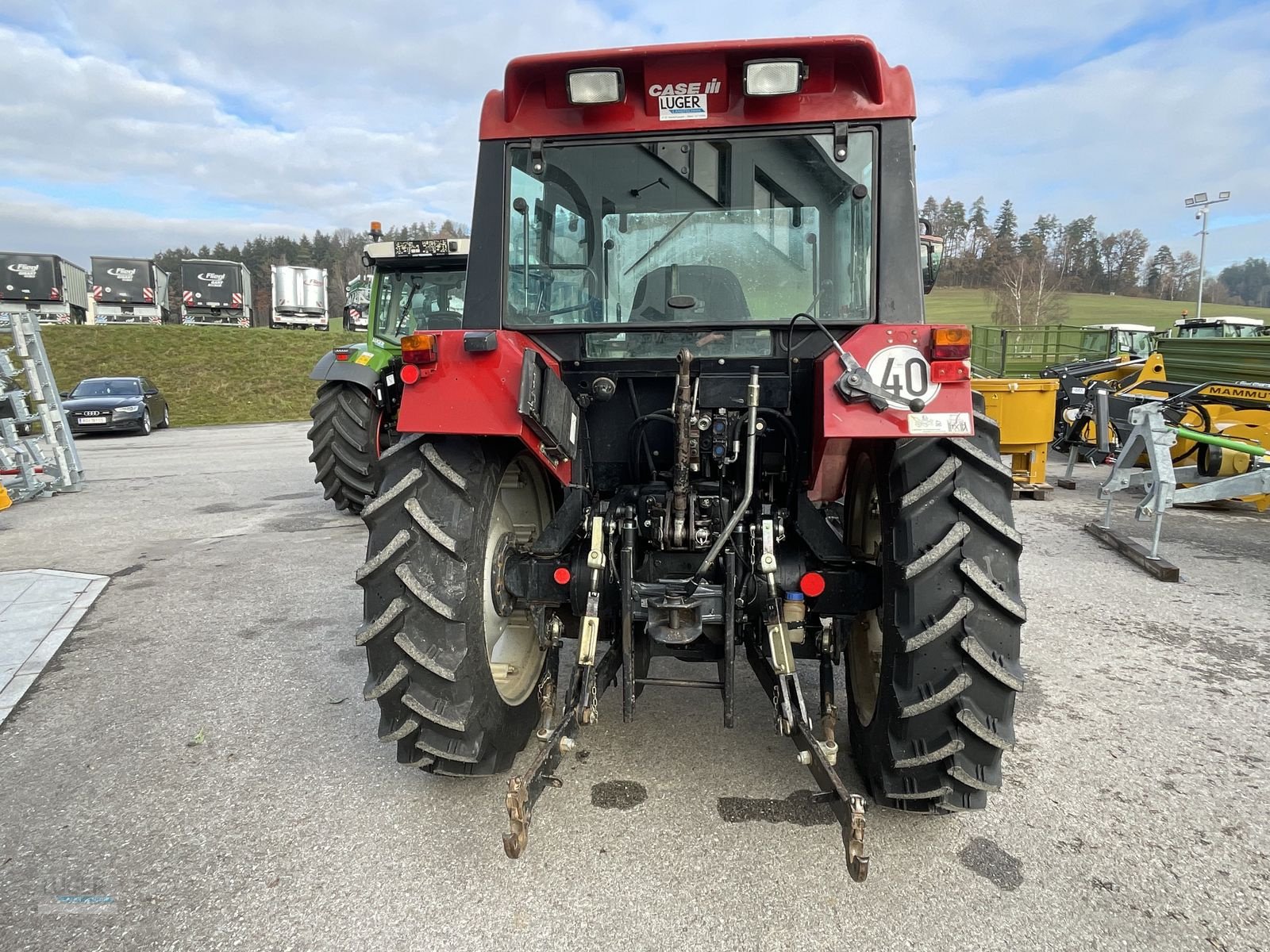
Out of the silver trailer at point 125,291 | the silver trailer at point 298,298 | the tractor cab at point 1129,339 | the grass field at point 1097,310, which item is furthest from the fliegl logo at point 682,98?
the grass field at point 1097,310

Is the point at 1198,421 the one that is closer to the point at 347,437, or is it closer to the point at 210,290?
the point at 347,437

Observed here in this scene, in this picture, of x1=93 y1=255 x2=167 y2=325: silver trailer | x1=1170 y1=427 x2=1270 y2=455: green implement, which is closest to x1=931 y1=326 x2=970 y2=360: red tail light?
x1=1170 y1=427 x2=1270 y2=455: green implement

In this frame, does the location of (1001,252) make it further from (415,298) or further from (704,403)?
(704,403)

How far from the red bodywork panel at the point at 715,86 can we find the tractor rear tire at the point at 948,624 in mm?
1197

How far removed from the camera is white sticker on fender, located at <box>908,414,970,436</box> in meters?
2.36

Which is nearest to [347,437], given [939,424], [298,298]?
[939,424]

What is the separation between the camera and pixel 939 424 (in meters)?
2.39

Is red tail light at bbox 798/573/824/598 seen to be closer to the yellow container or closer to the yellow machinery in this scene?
the yellow machinery

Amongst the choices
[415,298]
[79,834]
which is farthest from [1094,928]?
[415,298]

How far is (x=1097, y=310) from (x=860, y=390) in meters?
60.4

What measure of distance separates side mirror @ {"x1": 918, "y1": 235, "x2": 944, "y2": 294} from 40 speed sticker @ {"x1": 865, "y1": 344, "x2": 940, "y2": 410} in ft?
1.72

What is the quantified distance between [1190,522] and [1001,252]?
59.9 m

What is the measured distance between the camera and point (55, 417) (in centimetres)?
958

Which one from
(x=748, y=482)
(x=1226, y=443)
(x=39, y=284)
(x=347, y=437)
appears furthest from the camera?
(x=39, y=284)
